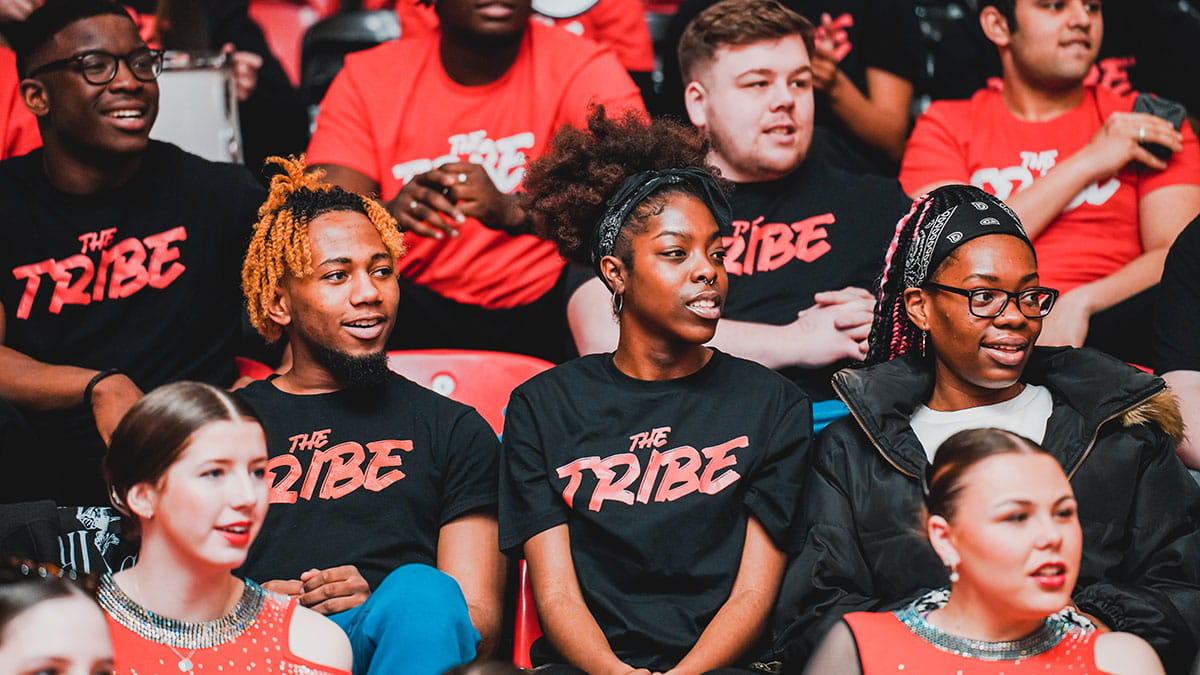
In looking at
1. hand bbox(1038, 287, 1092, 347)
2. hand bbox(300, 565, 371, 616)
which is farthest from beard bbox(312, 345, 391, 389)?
hand bbox(1038, 287, 1092, 347)

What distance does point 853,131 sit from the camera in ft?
13.2

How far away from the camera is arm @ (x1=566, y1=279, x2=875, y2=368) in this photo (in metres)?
3.05

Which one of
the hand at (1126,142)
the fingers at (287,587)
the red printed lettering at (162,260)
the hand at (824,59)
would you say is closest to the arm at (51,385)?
the red printed lettering at (162,260)

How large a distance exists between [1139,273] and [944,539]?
1.62m

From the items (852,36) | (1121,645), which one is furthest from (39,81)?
(1121,645)

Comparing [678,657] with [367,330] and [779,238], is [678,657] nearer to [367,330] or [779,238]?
[367,330]

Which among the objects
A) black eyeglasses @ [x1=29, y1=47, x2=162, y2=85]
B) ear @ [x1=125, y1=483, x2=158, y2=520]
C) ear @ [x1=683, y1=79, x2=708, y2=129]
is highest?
black eyeglasses @ [x1=29, y1=47, x2=162, y2=85]

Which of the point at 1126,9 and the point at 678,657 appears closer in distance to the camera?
the point at 678,657

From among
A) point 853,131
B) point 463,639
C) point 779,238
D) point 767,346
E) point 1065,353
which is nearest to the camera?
point 463,639

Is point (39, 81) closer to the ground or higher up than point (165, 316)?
higher up

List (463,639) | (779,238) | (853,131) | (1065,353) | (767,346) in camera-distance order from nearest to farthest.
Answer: (463,639) < (1065,353) < (767,346) < (779,238) < (853,131)

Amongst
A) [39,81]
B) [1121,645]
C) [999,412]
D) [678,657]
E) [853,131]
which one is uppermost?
[39,81]

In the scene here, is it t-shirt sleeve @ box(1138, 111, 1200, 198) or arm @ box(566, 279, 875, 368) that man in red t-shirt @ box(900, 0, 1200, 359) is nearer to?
t-shirt sleeve @ box(1138, 111, 1200, 198)

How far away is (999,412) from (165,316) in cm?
182
